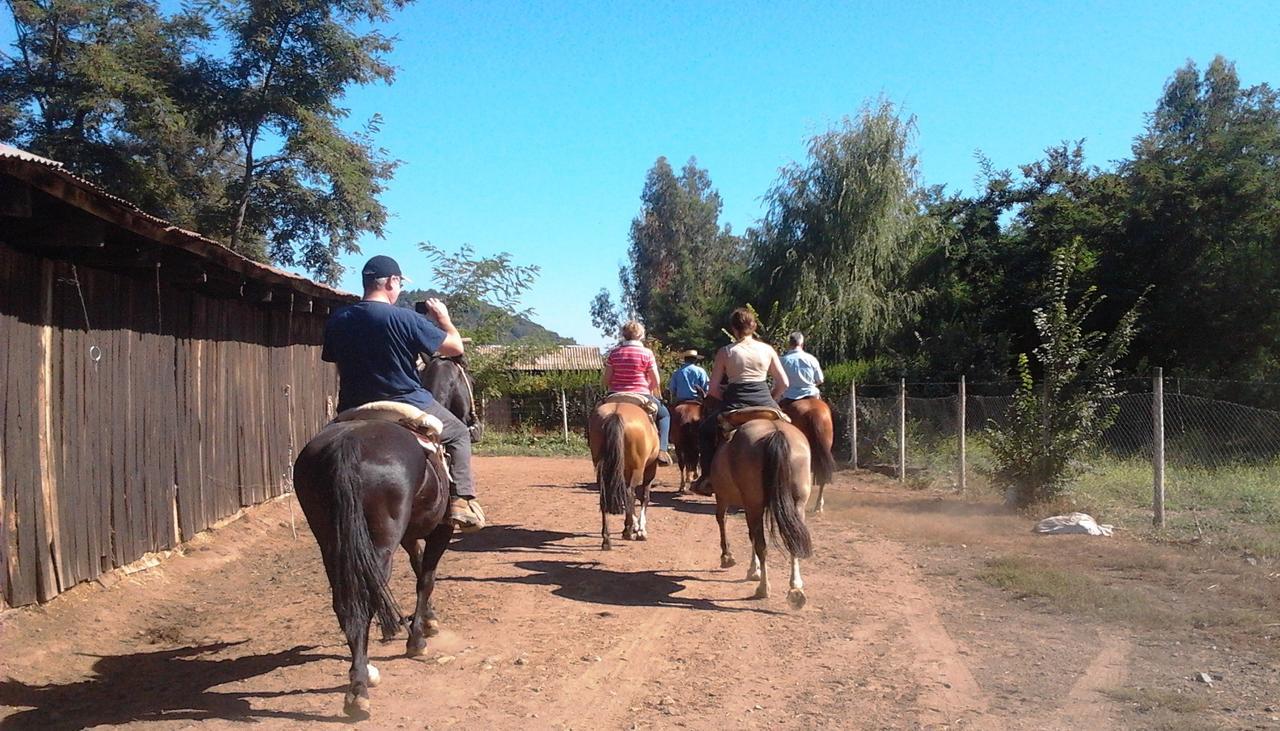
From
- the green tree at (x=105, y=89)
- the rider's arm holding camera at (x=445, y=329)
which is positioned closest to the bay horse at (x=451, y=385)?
the rider's arm holding camera at (x=445, y=329)

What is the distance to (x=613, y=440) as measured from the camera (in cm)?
902

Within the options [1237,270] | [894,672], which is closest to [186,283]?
[894,672]

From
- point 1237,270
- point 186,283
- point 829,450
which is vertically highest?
point 1237,270

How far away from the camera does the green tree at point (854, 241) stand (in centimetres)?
2538

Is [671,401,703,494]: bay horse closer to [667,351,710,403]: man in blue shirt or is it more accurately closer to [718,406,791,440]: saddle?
[667,351,710,403]: man in blue shirt

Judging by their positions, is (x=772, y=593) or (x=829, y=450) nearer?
(x=772, y=593)

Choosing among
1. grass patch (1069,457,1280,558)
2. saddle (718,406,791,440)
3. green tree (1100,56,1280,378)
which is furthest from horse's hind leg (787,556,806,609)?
green tree (1100,56,1280,378)

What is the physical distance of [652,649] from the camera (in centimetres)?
598

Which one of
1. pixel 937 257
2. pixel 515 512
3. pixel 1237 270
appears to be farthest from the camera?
pixel 937 257

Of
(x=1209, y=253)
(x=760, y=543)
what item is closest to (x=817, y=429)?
(x=760, y=543)

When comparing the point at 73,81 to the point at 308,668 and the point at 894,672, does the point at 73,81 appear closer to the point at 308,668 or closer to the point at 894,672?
the point at 308,668

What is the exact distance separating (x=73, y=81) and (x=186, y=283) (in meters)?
17.5

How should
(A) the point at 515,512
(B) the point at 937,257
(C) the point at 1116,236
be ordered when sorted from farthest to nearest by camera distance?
(B) the point at 937,257 < (C) the point at 1116,236 < (A) the point at 515,512

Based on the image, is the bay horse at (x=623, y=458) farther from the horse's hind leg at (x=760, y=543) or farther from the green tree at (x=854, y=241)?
the green tree at (x=854, y=241)
